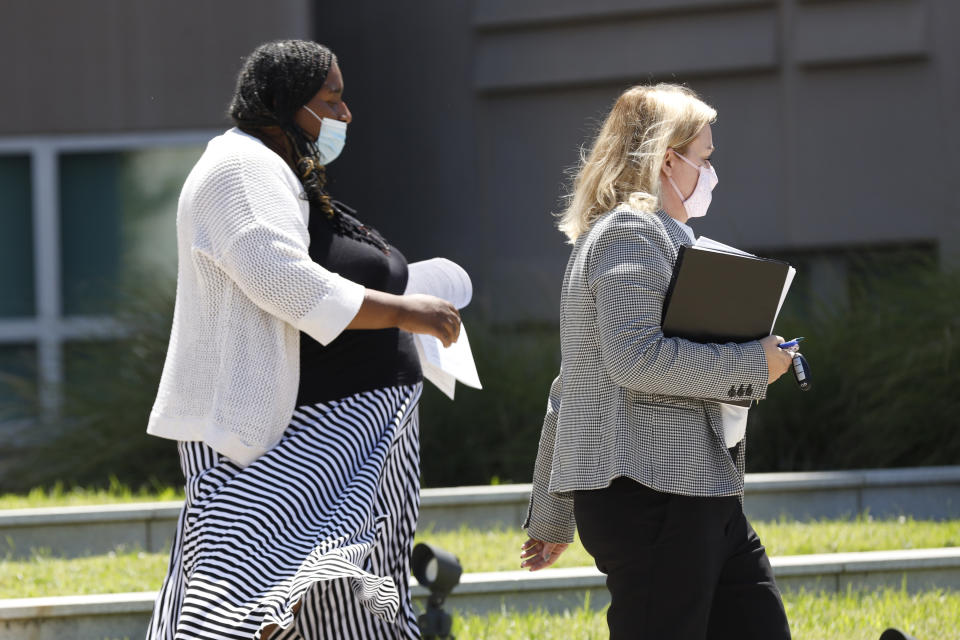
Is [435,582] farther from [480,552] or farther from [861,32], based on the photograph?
[861,32]

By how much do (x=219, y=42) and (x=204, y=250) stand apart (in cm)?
624

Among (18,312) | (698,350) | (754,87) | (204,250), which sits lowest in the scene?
(18,312)

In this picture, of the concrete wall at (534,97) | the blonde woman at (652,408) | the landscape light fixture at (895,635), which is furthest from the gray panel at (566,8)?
the landscape light fixture at (895,635)

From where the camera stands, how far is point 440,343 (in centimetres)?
339

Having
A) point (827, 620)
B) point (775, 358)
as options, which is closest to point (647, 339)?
point (775, 358)

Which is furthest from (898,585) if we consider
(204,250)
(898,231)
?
(898,231)

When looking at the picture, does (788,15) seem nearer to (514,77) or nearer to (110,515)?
(514,77)

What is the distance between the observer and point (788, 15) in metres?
9.69

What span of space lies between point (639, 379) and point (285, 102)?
3.79 feet

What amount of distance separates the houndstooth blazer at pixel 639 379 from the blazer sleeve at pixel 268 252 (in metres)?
0.56

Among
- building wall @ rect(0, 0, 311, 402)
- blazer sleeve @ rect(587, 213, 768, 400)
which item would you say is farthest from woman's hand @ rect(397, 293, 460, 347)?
building wall @ rect(0, 0, 311, 402)

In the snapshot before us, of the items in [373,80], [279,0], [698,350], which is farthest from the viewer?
[373,80]

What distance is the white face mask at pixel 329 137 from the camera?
3.10m

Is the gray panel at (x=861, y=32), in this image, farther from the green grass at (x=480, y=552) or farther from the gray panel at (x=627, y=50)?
the green grass at (x=480, y=552)
